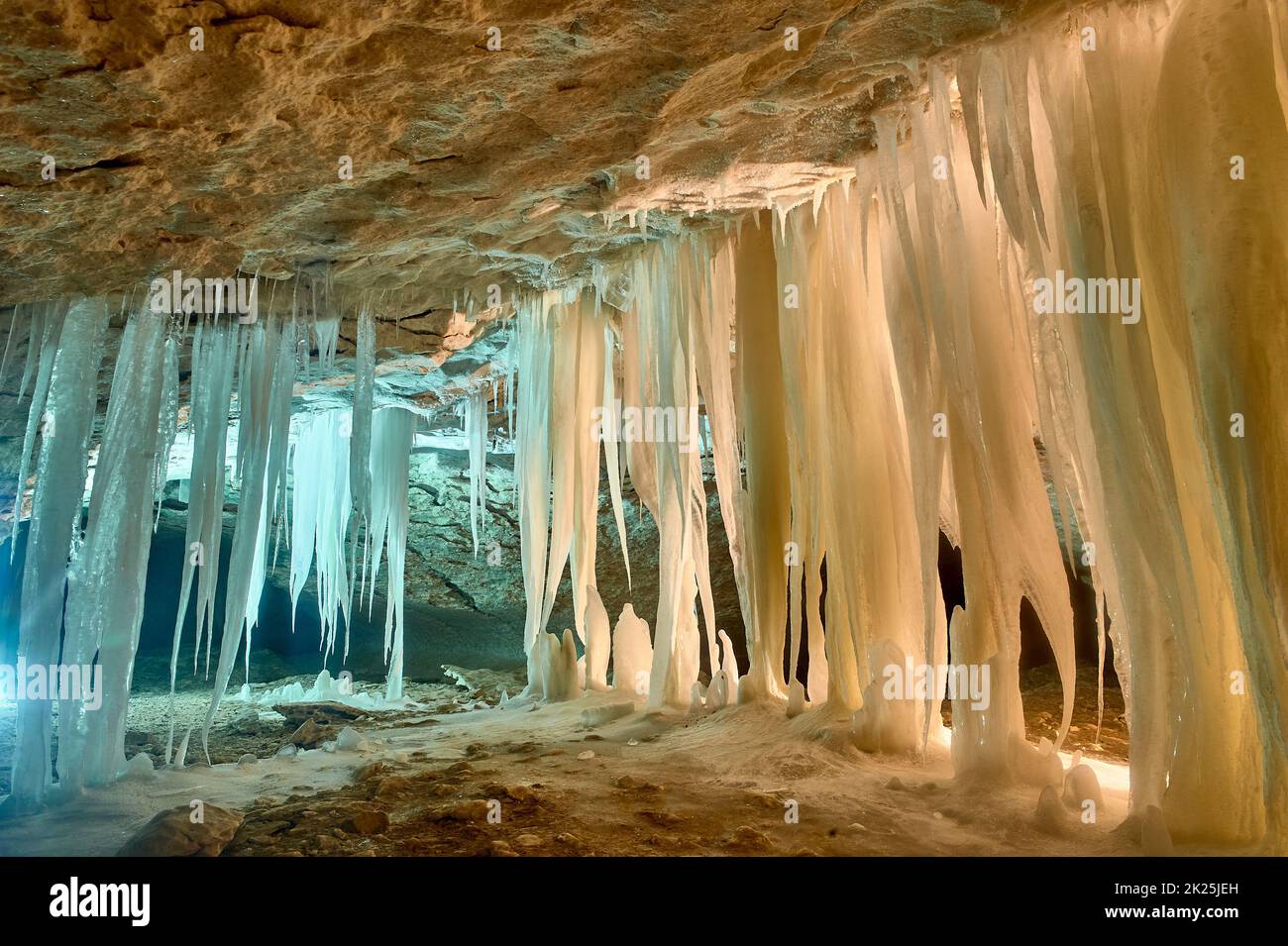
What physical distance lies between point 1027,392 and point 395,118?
2875 millimetres

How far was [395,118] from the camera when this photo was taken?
332 cm

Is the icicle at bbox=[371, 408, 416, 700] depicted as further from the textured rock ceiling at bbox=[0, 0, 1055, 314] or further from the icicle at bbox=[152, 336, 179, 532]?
the textured rock ceiling at bbox=[0, 0, 1055, 314]

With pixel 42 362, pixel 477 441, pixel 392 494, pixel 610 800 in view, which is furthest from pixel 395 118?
pixel 392 494

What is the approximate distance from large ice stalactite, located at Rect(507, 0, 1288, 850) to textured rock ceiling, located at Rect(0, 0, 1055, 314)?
16.6 inches

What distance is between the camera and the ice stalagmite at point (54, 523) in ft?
11.9

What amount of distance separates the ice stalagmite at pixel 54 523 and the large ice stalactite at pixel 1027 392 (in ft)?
10.1

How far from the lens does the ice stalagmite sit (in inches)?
143

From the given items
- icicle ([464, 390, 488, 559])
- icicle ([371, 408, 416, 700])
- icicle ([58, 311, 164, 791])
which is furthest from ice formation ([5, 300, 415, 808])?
icicle ([371, 408, 416, 700])

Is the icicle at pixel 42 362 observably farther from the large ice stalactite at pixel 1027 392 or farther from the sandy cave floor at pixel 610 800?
the large ice stalactite at pixel 1027 392

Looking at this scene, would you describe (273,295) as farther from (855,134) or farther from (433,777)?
(855,134)

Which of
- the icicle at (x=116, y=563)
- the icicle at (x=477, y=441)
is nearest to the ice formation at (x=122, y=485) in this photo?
the icicle at (x=116, y=563)

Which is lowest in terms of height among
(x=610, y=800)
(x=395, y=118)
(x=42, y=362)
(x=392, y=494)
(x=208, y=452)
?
(x=610, y=800)

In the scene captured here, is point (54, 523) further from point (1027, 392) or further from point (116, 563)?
point (1027, 392)

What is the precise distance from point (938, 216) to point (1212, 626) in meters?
1.97
